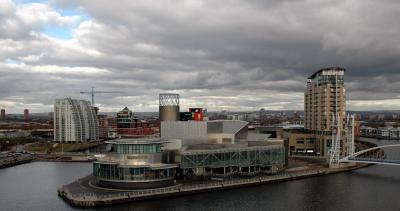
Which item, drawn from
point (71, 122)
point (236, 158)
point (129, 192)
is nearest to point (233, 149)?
point (236, 158)

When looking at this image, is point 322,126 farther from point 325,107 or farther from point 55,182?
point 55,182

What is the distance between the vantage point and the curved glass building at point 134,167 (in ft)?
161

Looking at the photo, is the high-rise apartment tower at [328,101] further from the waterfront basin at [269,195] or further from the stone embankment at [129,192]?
the stone embankment at [129,192]

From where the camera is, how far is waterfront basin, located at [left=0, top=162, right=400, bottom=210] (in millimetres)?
42781

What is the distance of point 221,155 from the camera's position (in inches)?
2247

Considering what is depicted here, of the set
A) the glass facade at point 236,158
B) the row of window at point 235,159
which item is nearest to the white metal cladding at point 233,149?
the glass facade at point 236,158

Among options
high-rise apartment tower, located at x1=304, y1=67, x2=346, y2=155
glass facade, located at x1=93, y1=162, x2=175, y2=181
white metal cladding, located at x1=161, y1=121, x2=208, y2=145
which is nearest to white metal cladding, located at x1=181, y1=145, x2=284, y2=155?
glass facade, located at x1=93, y1=162, x2=175, y2=181

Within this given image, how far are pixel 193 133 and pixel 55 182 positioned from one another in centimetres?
2086

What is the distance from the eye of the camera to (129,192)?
152 ft

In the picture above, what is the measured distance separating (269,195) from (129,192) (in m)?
15.9

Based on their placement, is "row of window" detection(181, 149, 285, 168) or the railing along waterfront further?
"row of window" detection(181, 149, 285, 168)

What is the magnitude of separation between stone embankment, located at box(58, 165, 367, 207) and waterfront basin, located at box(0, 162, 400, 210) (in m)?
0.95

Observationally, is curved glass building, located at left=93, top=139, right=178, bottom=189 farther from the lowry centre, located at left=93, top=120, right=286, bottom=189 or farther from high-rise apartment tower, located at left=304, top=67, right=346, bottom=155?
high-rise apartment tower, located at left=304, top=67, right=346, bottom=155

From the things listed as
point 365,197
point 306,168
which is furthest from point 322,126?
point 365,197
